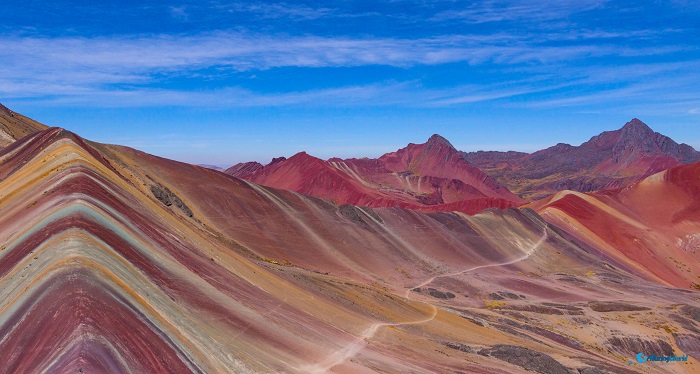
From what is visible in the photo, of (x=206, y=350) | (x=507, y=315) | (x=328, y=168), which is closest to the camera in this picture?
(x=206, y=350)

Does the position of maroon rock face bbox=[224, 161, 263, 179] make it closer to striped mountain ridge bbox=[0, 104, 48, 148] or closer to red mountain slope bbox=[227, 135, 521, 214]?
red mountain slope bbox=[227, 135, 521, 214]

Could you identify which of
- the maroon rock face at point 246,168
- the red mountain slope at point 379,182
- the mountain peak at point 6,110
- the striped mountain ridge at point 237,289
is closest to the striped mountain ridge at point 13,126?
the mountain peak at point 6,110

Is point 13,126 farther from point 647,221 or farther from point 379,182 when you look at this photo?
point 379,182

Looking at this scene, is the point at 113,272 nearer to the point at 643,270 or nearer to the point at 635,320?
the point at 635,320

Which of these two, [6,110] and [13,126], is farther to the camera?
[6,110]

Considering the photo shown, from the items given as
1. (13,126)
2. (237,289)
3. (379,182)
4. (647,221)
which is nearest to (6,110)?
(13,126)

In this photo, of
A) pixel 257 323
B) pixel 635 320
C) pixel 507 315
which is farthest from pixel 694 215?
pixel 257 323

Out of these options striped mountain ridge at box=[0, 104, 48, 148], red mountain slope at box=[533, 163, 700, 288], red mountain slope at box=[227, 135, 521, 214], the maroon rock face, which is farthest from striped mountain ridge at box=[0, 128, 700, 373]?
the maroon rock face

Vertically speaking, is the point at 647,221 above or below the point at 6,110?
below
